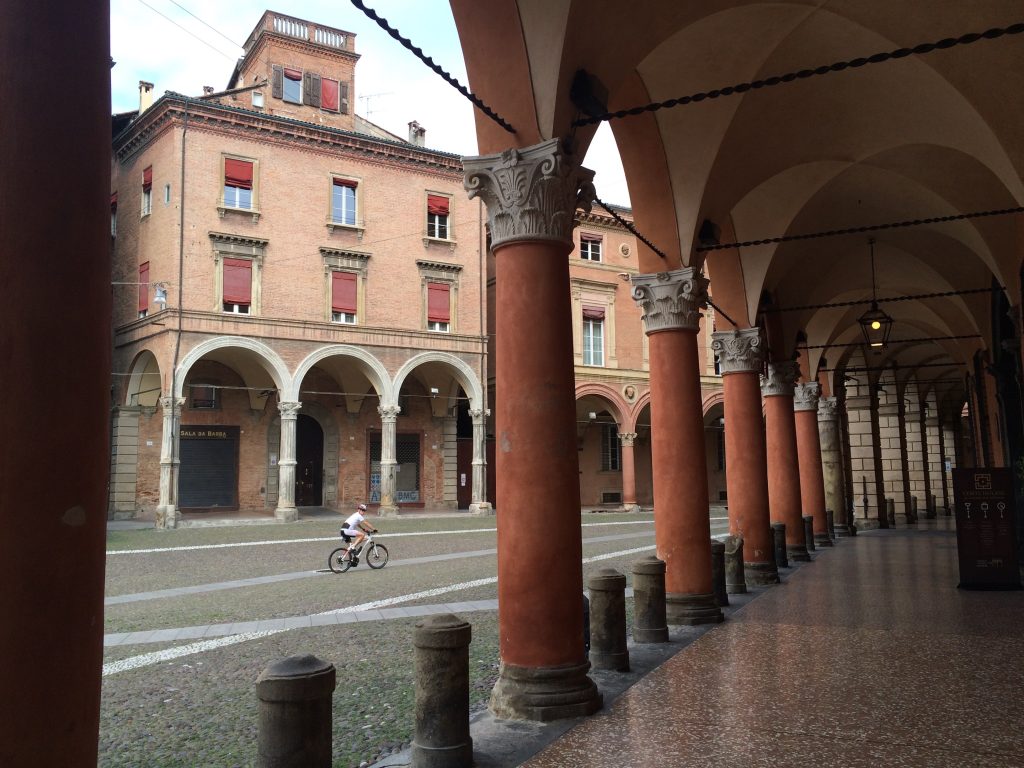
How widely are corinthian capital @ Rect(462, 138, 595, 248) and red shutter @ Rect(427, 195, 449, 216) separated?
72.9 feet

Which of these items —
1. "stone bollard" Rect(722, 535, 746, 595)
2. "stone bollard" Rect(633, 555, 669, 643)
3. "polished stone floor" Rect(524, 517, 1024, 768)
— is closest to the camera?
"polished stone floor" Rect(524, 517, 1024, 768)

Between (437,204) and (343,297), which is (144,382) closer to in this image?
(343,297)

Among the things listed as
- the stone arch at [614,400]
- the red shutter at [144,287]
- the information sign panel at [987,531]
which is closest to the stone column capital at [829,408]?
the information sign panel at [987,531]

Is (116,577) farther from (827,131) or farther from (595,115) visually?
(827,131)

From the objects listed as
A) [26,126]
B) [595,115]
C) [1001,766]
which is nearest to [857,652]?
[1001,766]

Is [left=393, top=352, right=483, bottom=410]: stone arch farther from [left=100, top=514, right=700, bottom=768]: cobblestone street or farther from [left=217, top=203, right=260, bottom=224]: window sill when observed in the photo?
[left=100, top=514, right=700, bottom=768]: cobblestone street

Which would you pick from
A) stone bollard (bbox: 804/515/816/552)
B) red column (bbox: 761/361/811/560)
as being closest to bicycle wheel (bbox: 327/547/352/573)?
red column (bbox: 761/361/811/560)

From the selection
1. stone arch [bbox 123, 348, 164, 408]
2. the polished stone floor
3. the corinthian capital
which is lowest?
the polished stone floor

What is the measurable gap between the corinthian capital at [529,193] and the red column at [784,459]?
366 inches

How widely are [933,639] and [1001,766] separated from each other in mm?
3253

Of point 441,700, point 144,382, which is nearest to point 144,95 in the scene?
point 144,382

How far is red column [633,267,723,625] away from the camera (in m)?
7.62

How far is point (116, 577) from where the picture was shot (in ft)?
39.9

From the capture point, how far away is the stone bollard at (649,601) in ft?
21.6
